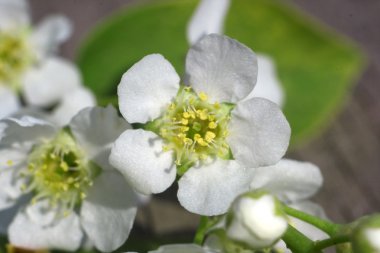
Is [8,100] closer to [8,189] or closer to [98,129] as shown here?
[8,189]

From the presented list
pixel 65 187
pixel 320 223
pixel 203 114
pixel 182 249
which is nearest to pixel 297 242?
pixel 320 223

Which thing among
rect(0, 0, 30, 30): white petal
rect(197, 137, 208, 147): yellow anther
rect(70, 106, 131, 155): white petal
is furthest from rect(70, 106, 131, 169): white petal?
rect(0, 0, 30, 30): white petal

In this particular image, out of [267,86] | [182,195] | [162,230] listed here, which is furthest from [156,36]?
[182,195]

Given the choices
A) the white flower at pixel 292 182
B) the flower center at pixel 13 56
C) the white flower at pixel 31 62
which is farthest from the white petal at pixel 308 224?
the flower center at pixel 13 56

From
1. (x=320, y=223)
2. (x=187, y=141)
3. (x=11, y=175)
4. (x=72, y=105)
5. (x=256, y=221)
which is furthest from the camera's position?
(x=72, y=105)

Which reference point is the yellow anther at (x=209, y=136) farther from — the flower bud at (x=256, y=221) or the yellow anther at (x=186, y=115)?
the flower bud at (x=256, y=221)

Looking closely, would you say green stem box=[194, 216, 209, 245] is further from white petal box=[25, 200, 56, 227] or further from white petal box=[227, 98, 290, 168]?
white petal box=[25, 200, 56, 227]
